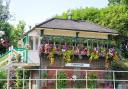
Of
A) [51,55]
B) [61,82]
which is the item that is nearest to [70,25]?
[51,55]

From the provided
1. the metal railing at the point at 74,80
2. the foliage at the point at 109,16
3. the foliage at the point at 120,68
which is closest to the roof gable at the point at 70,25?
the foliage at the point at 120,68

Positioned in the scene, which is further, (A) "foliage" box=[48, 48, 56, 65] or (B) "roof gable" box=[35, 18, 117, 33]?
(B) "roof gable" box=[35, 18, 117, 33]

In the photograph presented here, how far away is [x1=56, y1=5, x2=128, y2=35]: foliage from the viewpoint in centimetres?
4037

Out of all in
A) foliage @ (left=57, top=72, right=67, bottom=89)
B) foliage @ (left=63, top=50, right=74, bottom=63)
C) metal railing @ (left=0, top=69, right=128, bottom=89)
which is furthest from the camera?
foliage @ (left=63, top=50, right=74, bottom=63)

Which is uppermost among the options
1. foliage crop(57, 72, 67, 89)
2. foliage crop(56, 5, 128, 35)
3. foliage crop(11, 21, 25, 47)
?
foliage crop(56, 5, 128, 35)

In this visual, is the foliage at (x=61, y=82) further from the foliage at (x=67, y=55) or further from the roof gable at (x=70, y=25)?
the roof gable at (x=70, y=25)

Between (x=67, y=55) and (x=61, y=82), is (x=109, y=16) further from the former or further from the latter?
(x=61, y=82)

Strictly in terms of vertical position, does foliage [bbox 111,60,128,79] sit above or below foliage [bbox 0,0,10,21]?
below

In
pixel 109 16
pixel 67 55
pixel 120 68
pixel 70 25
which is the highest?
pixel 109 16

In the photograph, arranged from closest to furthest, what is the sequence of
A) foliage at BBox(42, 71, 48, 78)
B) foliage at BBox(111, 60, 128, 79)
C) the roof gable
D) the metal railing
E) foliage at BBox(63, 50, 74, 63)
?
the metal railing, foliage at BBox(42, 71, 48, 78), foliage at BBox(63, 50, 74, 63), the roof gable, foliage at BBox(111, 60, 128, 79)

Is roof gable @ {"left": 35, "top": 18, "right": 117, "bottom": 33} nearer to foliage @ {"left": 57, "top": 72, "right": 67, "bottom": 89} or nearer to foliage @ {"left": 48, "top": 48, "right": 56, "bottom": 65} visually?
foliage @ {"left": 48, "top": 48, "right": 56, "bottom": 65}

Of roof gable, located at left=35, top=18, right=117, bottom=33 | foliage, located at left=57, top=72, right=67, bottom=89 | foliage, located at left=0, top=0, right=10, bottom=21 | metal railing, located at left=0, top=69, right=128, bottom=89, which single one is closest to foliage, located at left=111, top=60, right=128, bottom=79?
metal railing, located at left=0, top=69, right=128, bottom=89

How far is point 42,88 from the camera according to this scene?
28.8m

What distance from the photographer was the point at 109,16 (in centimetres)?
4284
